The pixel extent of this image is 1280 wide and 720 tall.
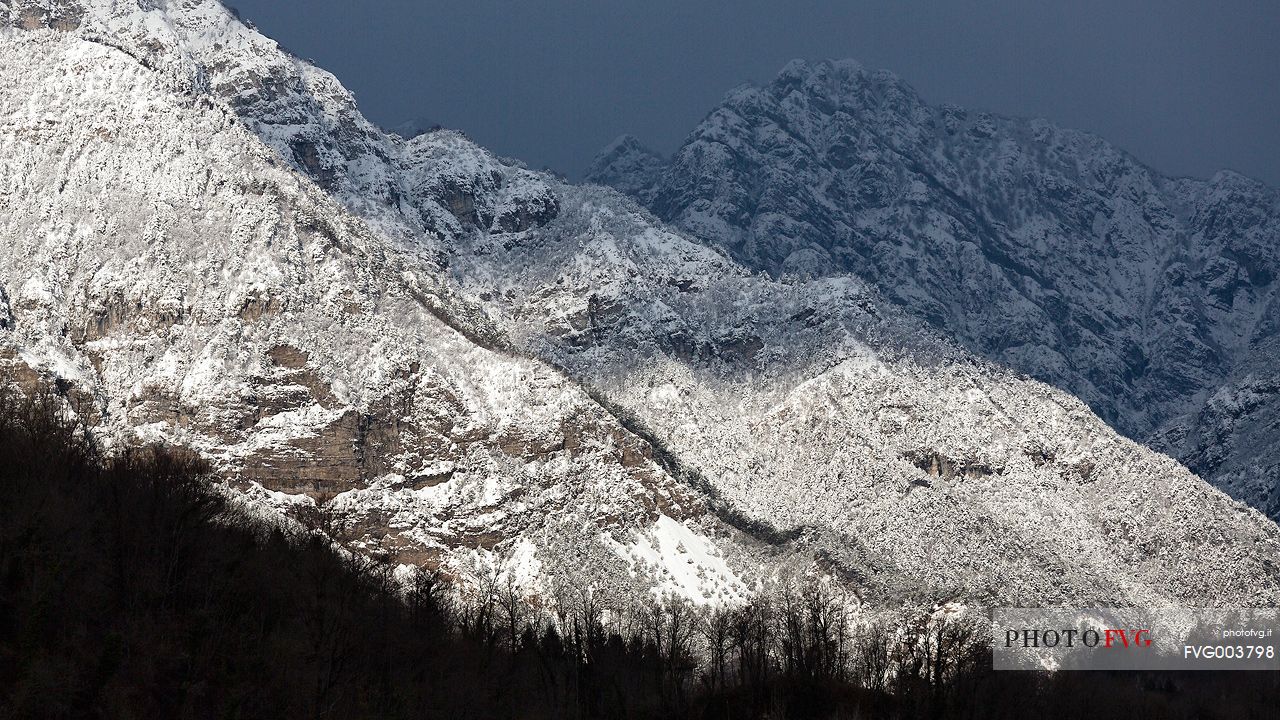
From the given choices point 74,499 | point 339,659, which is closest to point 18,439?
point 74,499

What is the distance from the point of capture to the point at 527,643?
143m

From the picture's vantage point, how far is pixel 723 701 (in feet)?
348

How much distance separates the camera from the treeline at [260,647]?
310 feet

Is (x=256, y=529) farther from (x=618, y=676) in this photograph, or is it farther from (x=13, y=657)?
(x=13, y=657)

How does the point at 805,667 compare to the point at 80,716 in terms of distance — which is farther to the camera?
the point at 805,667

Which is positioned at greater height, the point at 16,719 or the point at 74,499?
the point at 74,499

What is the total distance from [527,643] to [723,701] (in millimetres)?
40570

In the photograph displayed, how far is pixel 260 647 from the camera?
104 meters

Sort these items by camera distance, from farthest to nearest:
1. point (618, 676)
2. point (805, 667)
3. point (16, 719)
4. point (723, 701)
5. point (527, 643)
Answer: point (527, 643) < point (618, 676) < point (805, 667) < point (723, 701) < point (16, 719)

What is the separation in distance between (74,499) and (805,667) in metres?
52.2

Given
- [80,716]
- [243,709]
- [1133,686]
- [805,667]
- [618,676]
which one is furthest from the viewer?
[1133,686]

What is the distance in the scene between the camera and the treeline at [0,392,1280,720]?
310 feet

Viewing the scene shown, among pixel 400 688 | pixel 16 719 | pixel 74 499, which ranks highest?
pixel 74 499

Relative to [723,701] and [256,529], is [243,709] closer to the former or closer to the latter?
[723,701]
